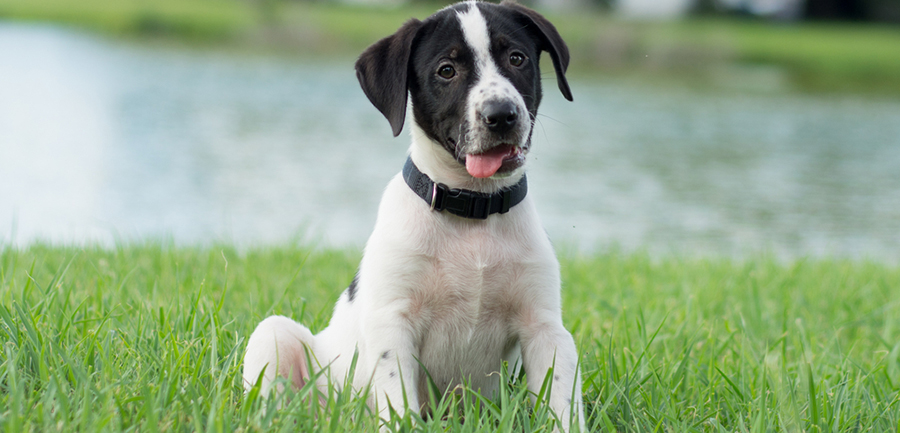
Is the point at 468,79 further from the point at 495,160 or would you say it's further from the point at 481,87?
the point at 495,160

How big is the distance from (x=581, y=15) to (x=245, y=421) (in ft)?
153

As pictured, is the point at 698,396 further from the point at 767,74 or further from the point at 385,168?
the point at 767,74

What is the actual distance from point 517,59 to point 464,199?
0.56 meters

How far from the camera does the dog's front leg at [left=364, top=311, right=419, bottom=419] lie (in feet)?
8.10

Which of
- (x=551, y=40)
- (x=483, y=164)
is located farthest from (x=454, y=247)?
(x=551, y=40)

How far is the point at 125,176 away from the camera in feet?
42.1

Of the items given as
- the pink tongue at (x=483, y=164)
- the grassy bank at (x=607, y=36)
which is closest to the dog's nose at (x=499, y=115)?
the pink tongue at (x=483, y=164)

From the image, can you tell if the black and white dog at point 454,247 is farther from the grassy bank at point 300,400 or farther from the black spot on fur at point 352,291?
the grassy bank at point 300,400

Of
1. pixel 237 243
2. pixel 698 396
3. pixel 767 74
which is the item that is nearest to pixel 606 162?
pixel 237 243

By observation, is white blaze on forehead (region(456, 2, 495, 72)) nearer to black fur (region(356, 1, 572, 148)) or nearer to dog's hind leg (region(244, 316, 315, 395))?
black fur (region(356, 1, 572, 148))

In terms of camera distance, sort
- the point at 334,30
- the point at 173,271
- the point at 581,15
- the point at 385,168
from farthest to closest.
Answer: the point at 581,15
the point at 334,30
the point at 385,168
the point at 173,271

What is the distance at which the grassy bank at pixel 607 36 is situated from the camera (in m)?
36.0

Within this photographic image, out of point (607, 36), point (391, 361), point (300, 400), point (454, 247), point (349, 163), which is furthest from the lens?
point (607, 36)

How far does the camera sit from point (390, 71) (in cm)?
281
